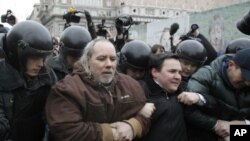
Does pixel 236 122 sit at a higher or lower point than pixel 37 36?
lower

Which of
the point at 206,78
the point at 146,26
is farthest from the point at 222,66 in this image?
the point at 146,26

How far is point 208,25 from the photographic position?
1406cm

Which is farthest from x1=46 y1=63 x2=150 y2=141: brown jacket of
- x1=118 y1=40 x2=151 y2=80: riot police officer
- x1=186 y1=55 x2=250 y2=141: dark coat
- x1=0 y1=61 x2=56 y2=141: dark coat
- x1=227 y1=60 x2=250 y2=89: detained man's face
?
x1=118 y1=40 x2=151 y2=80: riot police officer

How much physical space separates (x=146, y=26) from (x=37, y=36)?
51.7 ft

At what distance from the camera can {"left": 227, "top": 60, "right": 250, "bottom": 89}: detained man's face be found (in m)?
3.22

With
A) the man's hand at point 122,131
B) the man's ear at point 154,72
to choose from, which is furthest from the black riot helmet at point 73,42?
the man's hand at point 122,131

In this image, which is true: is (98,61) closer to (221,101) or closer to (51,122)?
(51,122)

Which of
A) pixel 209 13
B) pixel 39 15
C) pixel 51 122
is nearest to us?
pixel 51 122

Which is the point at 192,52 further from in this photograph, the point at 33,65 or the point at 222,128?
the point at 33,65

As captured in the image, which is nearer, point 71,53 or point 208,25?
point 71,53

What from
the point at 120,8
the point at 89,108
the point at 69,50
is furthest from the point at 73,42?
the point at 120,8

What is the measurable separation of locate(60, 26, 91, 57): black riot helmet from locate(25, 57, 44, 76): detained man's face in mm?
940

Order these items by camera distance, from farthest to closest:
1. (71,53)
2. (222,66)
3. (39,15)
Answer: (39,15), (71,53), (222,66)

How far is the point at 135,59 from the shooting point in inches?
167
